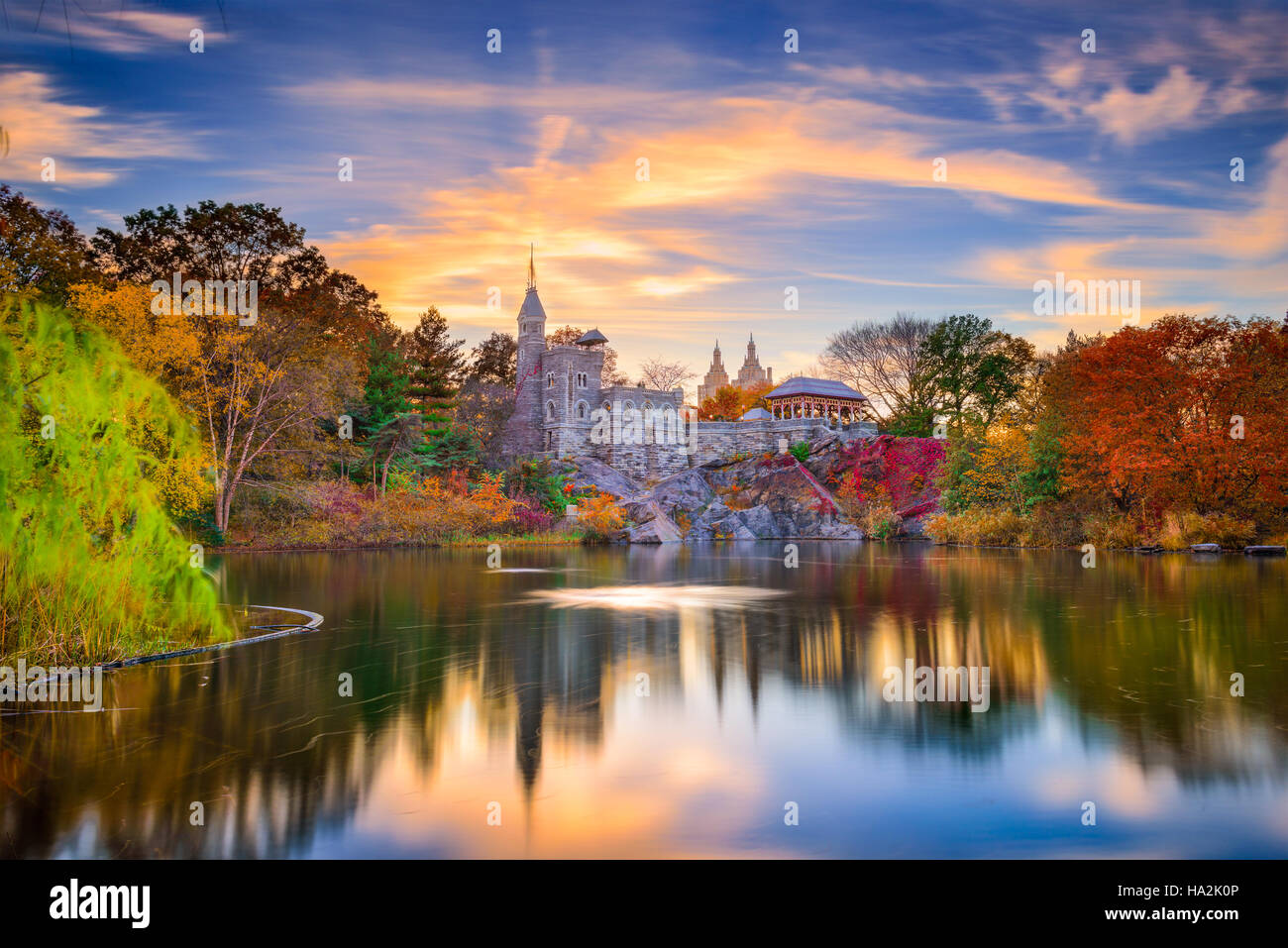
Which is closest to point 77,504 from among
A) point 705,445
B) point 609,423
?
point 609,423

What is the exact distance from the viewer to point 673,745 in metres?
6.40

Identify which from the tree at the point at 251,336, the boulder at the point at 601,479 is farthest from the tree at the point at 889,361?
the tree at the point at 251,336

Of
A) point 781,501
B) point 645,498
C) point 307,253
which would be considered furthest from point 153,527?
point 781,501

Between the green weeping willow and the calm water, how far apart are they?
73cm

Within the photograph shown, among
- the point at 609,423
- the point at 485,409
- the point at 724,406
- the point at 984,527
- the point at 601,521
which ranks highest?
the point at 724,406

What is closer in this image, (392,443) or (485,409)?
(392,443)

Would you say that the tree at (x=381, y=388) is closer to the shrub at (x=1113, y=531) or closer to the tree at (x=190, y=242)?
the tree at (x=190, y=242)

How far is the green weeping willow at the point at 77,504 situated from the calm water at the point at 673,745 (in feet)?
2.39

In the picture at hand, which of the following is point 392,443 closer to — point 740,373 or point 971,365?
point 971,365

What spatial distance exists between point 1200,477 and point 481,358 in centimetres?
4831

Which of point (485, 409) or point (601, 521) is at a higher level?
point (485, 409)

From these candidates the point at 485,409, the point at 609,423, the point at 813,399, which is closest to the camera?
the point at 485,409

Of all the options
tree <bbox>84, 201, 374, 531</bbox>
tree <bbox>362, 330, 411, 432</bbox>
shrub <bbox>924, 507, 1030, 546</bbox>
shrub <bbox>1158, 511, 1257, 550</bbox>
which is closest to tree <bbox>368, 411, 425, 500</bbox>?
tree <bbox>362, 330, 411, 432</bbox>

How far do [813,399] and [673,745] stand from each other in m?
56.8
